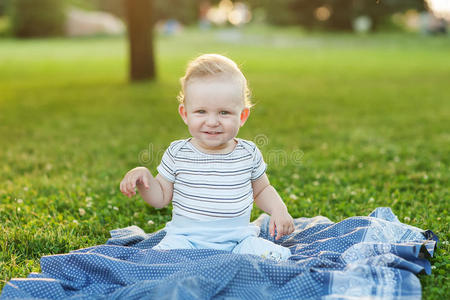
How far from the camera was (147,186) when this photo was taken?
10.3 ft

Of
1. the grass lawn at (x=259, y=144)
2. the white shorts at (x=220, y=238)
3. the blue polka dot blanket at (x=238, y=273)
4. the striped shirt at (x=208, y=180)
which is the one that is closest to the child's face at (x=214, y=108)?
the striped shirt at (x=208, y=180)

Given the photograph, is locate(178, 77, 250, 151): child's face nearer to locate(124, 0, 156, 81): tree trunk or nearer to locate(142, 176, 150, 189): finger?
locate(142, 176, 150, 189): finger

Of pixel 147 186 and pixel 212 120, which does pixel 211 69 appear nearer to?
pixel 212 120

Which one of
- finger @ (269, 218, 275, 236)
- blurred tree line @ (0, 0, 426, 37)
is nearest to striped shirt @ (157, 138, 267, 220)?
finger @ (269, 218, 275, 236)

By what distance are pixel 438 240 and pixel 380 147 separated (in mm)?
3214

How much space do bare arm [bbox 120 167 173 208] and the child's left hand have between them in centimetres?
71

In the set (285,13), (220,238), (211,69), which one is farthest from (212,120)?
(285,13)

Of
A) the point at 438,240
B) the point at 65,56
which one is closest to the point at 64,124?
the point at 438,240

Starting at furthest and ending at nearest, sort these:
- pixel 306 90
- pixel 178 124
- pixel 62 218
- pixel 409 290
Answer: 1. pixel 306 90
2. pixel 178 124
3. pixel 62 218
4. pixel 409 290

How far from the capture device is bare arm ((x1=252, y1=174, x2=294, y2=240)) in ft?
10.9

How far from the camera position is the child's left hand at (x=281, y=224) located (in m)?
3.32

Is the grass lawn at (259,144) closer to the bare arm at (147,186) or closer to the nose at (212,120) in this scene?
the bare arm at (147,186)

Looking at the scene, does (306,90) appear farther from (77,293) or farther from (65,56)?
(65,56)

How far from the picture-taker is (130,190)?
3061 millimetres
